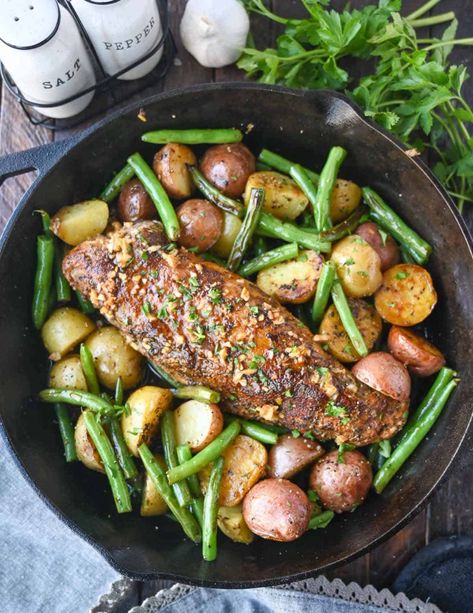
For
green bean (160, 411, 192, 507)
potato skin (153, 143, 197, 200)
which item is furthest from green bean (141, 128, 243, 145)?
green bean (160, 411, 192, 507)

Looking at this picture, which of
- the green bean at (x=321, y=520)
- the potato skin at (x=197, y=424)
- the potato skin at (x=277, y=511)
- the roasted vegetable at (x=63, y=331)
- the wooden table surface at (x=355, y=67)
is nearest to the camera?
the potato skin at (x=277, y=511)

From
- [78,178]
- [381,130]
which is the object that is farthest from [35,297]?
[381,130]

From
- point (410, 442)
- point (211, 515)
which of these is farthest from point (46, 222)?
point (410, 442)

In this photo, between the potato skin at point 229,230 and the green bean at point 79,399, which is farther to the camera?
the potato skin at point 229,230

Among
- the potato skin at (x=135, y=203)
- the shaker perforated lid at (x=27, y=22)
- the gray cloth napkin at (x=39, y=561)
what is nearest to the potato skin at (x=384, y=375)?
the potato skin at (x=135, y=203)

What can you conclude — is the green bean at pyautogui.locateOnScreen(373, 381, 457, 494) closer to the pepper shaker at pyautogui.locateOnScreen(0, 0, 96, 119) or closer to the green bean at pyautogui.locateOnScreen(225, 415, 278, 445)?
the green bean at pyautogui.locateOnScreen(225, 415, 278, 445)

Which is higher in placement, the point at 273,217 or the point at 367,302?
the point at 273,217

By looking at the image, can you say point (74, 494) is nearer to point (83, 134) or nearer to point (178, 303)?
point (178, 303)

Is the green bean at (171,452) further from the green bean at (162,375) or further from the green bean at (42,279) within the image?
the green bean at (42,279)
